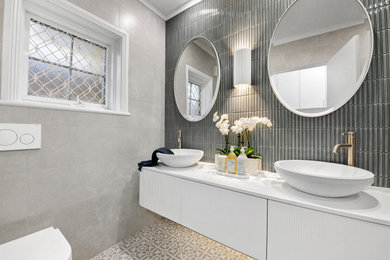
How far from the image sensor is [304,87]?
1129 mm

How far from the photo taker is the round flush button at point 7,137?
948mm

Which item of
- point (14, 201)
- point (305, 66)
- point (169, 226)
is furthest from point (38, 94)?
point (305, 66)

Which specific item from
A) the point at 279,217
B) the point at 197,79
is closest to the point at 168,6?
the point at 197,79

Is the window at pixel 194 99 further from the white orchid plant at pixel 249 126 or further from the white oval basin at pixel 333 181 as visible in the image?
the white oval basin at pixel 333 181

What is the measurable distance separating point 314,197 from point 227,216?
0.47 metres

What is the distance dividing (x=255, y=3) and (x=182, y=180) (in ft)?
5.17

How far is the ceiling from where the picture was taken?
1741 millimetres

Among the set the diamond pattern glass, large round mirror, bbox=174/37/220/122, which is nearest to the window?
large round mirror, bbox=174/37/220/122

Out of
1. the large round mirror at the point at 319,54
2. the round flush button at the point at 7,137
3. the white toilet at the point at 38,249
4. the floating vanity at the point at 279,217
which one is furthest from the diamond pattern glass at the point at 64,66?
the large round mirror at the point at 319,54

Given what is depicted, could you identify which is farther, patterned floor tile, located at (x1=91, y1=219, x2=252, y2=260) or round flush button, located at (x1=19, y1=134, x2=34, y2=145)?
patterned floor tile, located at (x1=91, y1=219, x2=252, y2=260)

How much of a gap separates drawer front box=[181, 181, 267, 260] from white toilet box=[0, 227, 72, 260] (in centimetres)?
69

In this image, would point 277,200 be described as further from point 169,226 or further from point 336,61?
point 169,226

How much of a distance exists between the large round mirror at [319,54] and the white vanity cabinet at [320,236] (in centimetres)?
69

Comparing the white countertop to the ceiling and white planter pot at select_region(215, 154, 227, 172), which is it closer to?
white planter pot at select_region(215, 154, 227, 172)
